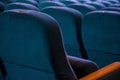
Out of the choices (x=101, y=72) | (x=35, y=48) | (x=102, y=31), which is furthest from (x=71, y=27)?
(x=35, y=48)

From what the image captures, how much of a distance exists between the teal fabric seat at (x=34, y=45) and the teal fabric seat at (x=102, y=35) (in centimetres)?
85

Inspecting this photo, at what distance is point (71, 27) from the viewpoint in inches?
89.4

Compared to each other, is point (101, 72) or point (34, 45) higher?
point (34, 45)

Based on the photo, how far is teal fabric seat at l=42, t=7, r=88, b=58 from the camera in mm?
2246

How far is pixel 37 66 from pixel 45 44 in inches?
5.8

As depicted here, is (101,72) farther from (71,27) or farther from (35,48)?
(71,27)

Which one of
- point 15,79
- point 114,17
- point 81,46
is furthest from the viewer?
point 81,46

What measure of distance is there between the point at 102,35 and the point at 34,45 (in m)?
0.93

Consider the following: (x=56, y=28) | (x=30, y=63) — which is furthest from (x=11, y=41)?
(x=56, y=28)

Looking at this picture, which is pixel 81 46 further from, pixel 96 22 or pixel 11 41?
pixel 11 41

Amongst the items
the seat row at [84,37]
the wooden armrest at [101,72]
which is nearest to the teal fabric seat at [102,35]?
the seat row at [84,37]

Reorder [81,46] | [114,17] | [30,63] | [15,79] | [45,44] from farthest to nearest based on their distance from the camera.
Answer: [81,46] → [114,17] → [15,79] → [30,63] → [45,44]

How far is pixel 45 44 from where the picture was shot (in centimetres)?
136

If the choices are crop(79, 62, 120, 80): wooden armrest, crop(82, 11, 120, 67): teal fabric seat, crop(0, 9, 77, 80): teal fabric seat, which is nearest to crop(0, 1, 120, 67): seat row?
crop(82, 11, 120, 67): teal fabric seat
